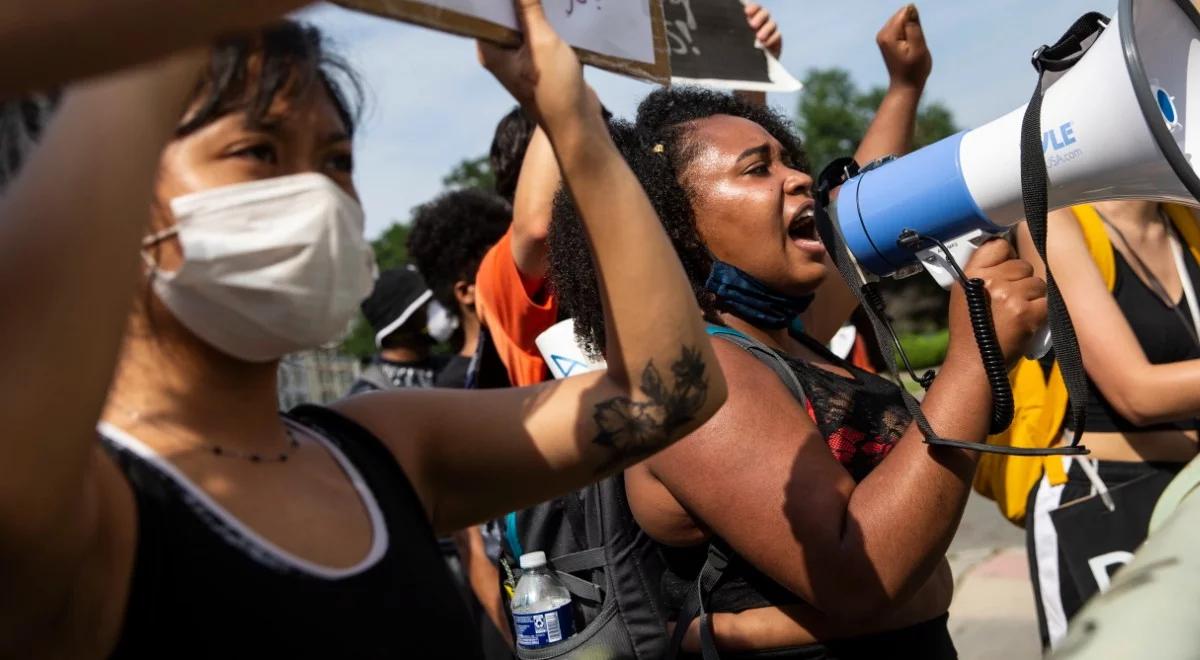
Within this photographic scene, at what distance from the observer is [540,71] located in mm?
1536

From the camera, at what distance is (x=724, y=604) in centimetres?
217

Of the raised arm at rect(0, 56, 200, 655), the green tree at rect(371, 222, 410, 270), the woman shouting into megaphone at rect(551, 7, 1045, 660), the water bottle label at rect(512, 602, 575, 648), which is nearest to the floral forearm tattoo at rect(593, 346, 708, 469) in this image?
the woman shouting into megaphone at rect(551, 7, 1045, 660)

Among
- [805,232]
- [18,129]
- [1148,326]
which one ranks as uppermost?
[18,129]

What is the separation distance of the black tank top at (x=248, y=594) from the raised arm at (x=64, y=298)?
0.14 meters

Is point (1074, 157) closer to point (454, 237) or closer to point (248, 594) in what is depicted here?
point (248, 594)

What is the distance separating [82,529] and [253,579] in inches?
8.3

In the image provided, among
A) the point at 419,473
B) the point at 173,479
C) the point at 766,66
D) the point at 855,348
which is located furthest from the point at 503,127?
the point at 173,479

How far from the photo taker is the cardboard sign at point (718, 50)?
2682 millimetres

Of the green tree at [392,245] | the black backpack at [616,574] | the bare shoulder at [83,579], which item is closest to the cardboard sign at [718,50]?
the black backpack at [616,574]

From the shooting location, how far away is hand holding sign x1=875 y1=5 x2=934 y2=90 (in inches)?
114

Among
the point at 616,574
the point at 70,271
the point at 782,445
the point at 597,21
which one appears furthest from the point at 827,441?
the point at 70,271

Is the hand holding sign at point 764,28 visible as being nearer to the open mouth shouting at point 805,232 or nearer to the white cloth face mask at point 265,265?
the open mouth shouting at point 805,232

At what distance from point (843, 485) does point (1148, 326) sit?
58.7 inches

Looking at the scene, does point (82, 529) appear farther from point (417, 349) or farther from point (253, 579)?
point (417, 349)
